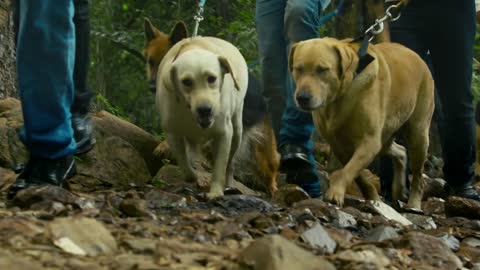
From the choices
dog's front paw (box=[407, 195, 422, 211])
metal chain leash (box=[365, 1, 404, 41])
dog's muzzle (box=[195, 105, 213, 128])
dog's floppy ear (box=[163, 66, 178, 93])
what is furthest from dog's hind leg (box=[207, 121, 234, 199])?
dog's front paw (box=[407, 195, 422, 211])

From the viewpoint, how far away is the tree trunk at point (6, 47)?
6852 millimetres

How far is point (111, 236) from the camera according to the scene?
120 inches

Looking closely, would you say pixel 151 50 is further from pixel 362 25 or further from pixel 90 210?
pixel 90 210

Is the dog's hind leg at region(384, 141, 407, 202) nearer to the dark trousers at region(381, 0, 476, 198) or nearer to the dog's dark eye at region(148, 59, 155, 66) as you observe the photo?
the dark trousers at region(381, 0, 476, 198)

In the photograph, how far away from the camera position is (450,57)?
6574 mm

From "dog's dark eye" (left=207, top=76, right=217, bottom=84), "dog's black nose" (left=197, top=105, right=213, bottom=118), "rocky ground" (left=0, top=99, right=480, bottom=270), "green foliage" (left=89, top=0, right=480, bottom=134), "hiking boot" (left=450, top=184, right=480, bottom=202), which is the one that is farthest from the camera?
"green foliage" (left=89, top=0, right=480, bottom=134)

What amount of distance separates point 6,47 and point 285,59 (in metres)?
2.10

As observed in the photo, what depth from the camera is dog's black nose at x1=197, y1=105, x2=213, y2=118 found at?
538cm

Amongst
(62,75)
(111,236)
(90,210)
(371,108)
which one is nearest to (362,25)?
(371,108)

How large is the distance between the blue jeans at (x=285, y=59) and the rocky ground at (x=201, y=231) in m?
0.62

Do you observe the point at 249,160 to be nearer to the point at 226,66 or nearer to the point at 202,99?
the point at 226,66

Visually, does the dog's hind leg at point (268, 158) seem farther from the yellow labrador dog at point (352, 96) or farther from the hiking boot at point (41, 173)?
the hiking boot at point (41, 173)

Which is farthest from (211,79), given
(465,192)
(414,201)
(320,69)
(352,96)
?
(465,192)

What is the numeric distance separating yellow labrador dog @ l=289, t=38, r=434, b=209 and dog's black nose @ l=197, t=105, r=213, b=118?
1.71ft
